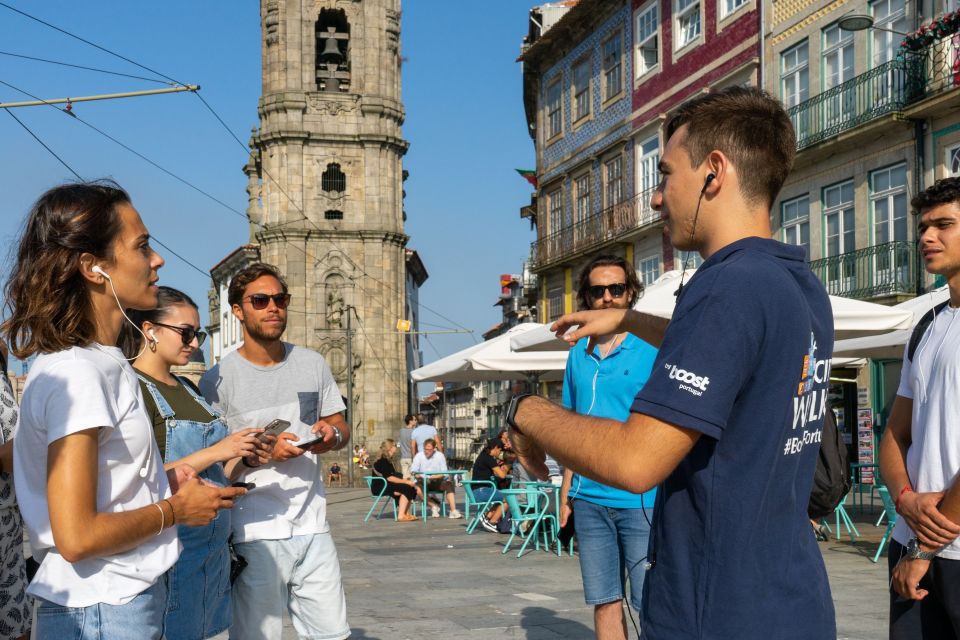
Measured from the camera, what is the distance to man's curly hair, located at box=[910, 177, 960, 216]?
3.62 meters

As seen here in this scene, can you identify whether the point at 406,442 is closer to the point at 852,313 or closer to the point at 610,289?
the point at 852,313

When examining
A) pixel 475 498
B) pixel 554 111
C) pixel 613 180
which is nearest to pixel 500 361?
pixel 475 498

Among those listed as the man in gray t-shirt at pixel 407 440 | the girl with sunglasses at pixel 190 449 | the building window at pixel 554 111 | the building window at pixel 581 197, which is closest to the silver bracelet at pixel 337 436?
the girl with sunglasses at pixel 190 449

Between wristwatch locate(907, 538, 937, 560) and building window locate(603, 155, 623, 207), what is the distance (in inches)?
1063

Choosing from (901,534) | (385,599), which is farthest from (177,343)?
(385,599)

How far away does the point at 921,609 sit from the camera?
3.36 m

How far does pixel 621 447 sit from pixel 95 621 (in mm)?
1300

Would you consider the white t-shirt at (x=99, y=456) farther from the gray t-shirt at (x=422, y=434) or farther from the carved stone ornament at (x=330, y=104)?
the carved stone ornament at (x=330, y=104)

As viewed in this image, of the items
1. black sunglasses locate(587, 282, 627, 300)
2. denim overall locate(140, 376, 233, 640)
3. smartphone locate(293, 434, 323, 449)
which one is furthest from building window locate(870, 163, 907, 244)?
denim overall locate(140, 376, 233, 640)

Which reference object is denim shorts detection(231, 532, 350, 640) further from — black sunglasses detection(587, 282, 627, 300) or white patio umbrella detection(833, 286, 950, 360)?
white patio umbrella detection(833, 286, 950, 360)

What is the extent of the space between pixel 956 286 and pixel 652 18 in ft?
86.9

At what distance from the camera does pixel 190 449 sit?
157 inches

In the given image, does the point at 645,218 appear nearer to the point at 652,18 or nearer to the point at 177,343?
the point at 652,18

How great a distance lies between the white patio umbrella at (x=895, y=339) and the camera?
10930mm
